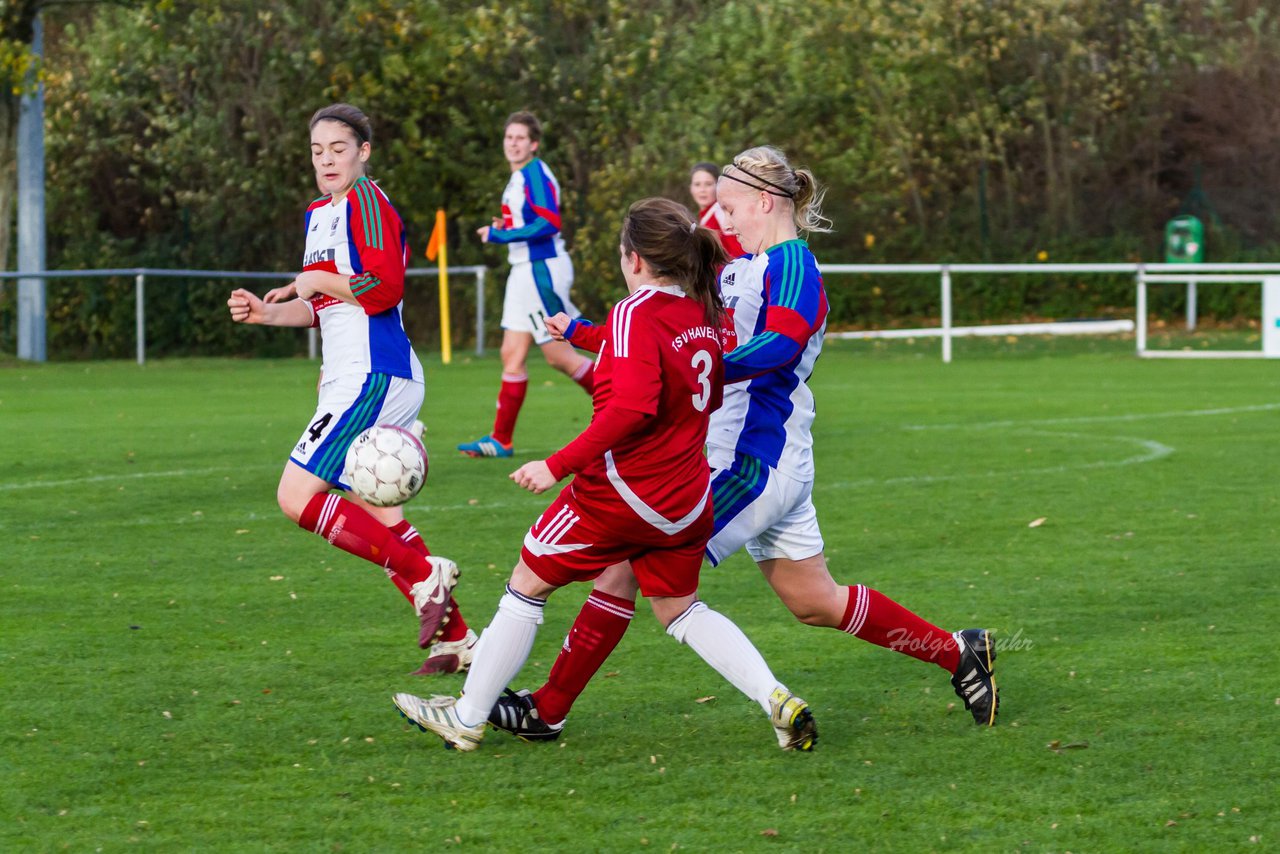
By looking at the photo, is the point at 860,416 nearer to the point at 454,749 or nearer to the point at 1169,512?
the point at 1169,512

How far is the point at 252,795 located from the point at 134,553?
12.0ft

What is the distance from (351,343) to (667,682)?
1.51 meters

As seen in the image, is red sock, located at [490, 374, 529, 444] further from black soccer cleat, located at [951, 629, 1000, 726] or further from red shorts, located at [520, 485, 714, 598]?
red shorts, located at [520, 485, 714, 598]

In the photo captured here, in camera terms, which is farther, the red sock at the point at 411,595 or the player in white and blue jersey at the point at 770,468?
the red sock at the point at 411,595

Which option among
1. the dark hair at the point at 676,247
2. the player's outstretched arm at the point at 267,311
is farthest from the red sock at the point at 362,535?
the dark hair at the point at 676,247

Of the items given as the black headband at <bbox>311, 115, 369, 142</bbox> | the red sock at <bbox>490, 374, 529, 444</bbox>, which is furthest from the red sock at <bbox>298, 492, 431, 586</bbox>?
the red sock at <bbox>490, 374, 529, 444</bbox>

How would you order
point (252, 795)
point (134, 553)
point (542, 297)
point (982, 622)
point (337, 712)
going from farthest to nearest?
point (542, 297) → point (134, 553) → point (982, 622) → point (337, 712) → point (252, 795)

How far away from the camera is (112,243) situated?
25.0 meters

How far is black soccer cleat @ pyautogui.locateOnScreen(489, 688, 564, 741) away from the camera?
15.1ft

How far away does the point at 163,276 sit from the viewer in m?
22.7

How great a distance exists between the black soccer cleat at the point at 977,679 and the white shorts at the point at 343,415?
1.99m

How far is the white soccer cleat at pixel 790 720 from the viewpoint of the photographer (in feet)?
14.4

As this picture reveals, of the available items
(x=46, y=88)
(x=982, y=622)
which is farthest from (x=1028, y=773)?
(x=46, y=88)

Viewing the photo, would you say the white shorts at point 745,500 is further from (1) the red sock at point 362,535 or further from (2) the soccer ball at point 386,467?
(1) the red sock at point 362,535
